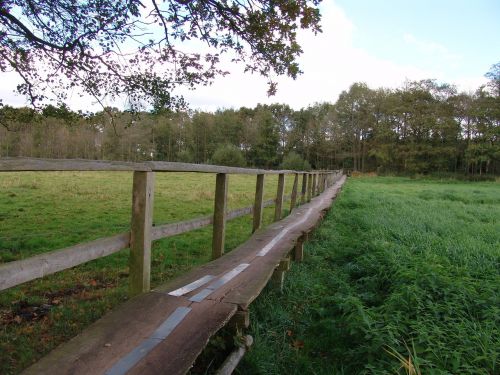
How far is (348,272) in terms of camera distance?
4.87 meters

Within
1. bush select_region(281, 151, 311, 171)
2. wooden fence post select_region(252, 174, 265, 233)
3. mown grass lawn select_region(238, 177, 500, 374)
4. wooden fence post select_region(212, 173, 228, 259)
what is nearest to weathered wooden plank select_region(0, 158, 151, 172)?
wooden fence post select_region(212, 173, 228, 259)

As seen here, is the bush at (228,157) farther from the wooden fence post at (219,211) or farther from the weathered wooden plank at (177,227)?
the weathered wooden plank at (177,227)

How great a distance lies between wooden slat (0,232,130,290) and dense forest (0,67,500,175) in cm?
2791

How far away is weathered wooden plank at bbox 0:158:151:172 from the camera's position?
1.80 metres

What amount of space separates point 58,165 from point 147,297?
4.15 feet

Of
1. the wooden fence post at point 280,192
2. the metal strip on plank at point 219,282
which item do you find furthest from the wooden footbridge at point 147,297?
the wooden fence post at point 280,192

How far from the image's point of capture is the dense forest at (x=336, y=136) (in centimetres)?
4416

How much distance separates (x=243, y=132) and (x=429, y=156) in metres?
34.5

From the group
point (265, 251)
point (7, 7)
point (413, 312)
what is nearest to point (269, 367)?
point (413, 312)

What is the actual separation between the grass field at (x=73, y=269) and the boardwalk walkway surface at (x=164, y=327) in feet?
3.57

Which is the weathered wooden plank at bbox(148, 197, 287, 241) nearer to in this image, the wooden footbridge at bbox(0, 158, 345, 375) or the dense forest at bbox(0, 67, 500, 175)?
the wooden footbridge at bbox(0, 158, 345, 375)

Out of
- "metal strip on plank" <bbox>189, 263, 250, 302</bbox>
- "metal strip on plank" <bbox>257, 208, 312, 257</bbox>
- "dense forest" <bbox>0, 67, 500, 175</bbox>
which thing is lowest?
"metal strip on plank" <bbox>257, 208, 312, 257</bbox>

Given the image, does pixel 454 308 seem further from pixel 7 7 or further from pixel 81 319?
pixel 7 7

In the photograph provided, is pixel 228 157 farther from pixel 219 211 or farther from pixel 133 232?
pixel 133 232
